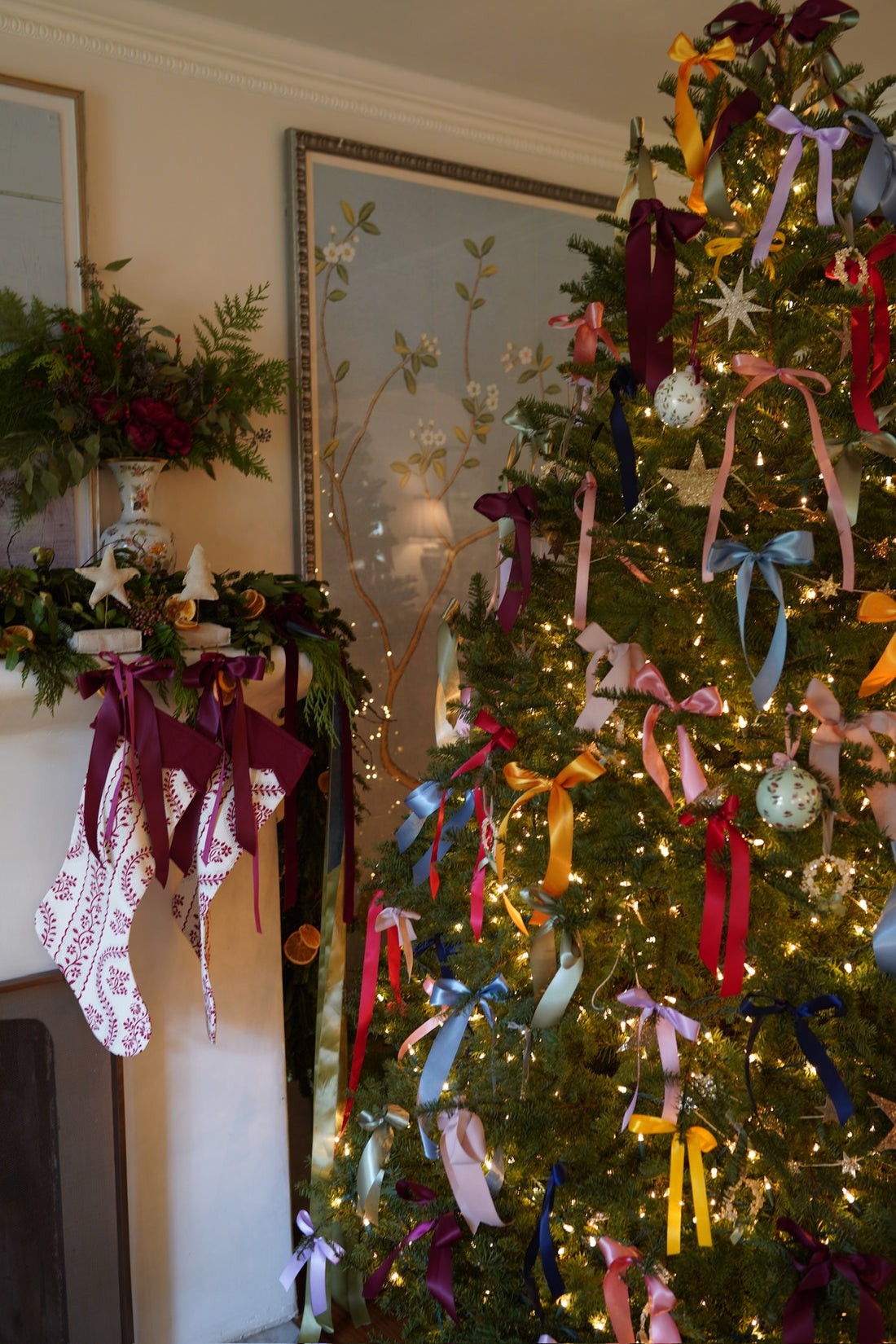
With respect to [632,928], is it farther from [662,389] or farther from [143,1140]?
[143,1140]

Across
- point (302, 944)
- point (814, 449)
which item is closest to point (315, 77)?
point (814, 449)

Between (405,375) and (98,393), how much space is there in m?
0.80

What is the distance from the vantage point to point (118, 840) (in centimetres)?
170

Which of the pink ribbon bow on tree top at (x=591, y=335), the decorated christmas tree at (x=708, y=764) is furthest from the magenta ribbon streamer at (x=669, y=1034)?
the pink ribbon bow on tree top at (x=591, y=335)

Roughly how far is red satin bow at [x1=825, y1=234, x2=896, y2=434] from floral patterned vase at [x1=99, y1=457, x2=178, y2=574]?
1.24 metres

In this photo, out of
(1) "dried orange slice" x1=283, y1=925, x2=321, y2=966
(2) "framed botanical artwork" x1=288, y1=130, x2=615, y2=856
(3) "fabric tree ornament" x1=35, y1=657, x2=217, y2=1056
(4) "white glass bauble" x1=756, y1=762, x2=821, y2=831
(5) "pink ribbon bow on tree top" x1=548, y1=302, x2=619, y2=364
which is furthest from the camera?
(2) "framed botanical artwork" x1=288, y1=130, x2=615, y2=856

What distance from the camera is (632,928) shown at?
1.41m

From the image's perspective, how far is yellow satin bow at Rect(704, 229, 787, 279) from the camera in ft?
4.22

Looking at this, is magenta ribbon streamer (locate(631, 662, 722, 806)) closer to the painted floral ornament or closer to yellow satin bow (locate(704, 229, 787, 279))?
the painted floral ornament

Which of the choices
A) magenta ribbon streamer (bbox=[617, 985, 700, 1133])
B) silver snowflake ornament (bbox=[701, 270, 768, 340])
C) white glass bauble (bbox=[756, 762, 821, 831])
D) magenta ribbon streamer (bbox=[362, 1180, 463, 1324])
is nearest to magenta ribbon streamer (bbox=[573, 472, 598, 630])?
silver snowflake ornament (bbox=[701, 270, 768, 340])

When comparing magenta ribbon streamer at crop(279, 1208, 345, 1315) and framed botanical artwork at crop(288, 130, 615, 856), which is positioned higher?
framed botanical artwork at crop(288, 130, 615, 856)

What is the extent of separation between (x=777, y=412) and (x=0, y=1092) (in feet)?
5.41

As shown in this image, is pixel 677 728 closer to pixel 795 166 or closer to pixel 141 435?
pixel 795 166

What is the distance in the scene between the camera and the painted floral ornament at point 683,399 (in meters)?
1.26
